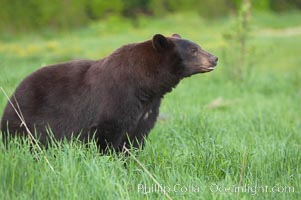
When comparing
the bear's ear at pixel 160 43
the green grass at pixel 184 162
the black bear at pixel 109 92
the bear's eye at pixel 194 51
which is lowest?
the green grass at pixel 184 162

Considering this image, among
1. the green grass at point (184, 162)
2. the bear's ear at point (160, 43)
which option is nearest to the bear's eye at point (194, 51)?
the bear's ear at point (160, 43)

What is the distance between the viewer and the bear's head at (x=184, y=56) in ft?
17.6

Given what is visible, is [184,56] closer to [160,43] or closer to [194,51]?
[194,51]

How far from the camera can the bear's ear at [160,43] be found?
5.25 metres

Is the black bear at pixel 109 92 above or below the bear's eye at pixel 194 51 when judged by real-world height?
below

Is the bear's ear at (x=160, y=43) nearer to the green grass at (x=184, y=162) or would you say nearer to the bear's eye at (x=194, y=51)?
the bear's eye at (x=194, y=51)

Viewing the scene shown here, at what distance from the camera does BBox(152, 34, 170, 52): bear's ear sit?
5246 mm

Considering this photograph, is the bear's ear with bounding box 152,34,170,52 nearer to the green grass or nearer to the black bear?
the black bear

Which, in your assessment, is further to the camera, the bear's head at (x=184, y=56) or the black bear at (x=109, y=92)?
the bear's head at (x=184, y=56)

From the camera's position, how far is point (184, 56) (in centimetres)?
541

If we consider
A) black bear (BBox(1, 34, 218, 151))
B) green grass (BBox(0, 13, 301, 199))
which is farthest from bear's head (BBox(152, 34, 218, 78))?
green grass (BBox(0, 13, 301, 199))

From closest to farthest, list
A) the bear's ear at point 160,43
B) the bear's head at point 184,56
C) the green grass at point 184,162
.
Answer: the green grass at point 184,162 → the bear's ear at point 160,43 → the bear's head at point 184,56

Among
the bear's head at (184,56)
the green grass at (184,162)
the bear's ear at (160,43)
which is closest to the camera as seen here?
the green grass at (184,162)

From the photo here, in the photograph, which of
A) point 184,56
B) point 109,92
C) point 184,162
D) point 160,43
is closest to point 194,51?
point 184,56
